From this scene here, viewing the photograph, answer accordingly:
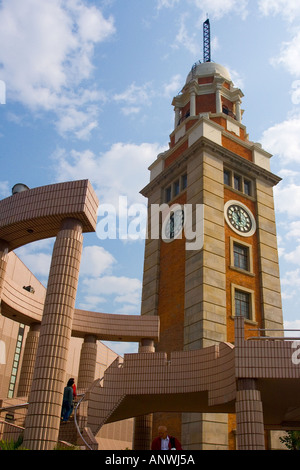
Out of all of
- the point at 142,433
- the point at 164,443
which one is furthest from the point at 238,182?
the point at 164,443

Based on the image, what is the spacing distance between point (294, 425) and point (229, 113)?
2637 cm

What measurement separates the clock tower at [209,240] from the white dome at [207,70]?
1771mm

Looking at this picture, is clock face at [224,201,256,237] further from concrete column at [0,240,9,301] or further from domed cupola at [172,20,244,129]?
concrete column at [0,240,9,301]

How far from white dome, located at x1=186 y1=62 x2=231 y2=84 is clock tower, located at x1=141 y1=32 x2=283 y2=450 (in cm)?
177

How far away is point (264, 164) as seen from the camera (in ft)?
121

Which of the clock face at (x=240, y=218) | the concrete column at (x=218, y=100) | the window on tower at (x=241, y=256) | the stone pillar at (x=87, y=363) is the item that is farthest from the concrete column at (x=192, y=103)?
the stone pillar at (x=87, y=363)

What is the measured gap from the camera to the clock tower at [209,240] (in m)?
27.1

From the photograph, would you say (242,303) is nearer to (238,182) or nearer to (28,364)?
(238,182)

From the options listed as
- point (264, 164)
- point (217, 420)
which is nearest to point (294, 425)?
point (217, 420)

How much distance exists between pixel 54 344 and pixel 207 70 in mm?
33427

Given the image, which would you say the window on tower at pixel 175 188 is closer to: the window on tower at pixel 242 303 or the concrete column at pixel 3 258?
the window on tower at pixel 242 303
